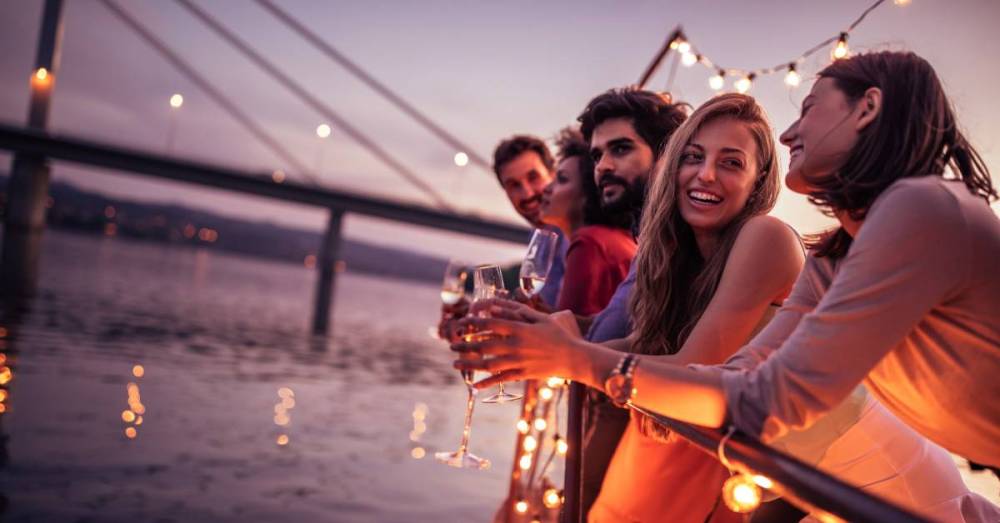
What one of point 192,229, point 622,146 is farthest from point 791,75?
point 192,229

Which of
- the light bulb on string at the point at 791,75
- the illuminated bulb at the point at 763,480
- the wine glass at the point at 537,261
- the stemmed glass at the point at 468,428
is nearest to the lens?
the illuminated bulb at the point at 763,480

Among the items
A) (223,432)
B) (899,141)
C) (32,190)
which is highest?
(32,190)

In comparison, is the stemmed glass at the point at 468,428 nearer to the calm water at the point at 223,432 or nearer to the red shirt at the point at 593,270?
the red shirt at the point at 593,270

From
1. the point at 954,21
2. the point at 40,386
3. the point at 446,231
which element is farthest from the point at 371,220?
the point at 954,21

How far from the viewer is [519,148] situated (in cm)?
470

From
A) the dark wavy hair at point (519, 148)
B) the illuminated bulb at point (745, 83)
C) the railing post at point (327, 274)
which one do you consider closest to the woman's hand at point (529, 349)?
the illuminated bulb at point (745, 83)

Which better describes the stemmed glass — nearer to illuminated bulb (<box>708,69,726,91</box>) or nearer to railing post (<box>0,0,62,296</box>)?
illuminated bulb (<box>708,69,726,91</box>)

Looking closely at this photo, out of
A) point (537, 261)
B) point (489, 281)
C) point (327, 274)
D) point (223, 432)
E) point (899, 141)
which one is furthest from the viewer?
point (327, 274)

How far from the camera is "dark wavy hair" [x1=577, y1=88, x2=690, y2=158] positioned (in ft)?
9.82

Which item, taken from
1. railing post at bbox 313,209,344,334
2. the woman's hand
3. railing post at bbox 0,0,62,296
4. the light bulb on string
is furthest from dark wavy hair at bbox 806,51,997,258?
railing post at bbox 0,0,62,296

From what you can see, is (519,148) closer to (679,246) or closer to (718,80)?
(718,80)

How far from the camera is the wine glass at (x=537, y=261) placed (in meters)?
2.35

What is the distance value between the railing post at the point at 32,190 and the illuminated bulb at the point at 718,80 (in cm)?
2308

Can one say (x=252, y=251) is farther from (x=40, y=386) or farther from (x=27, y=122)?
(x=40, y=386)
